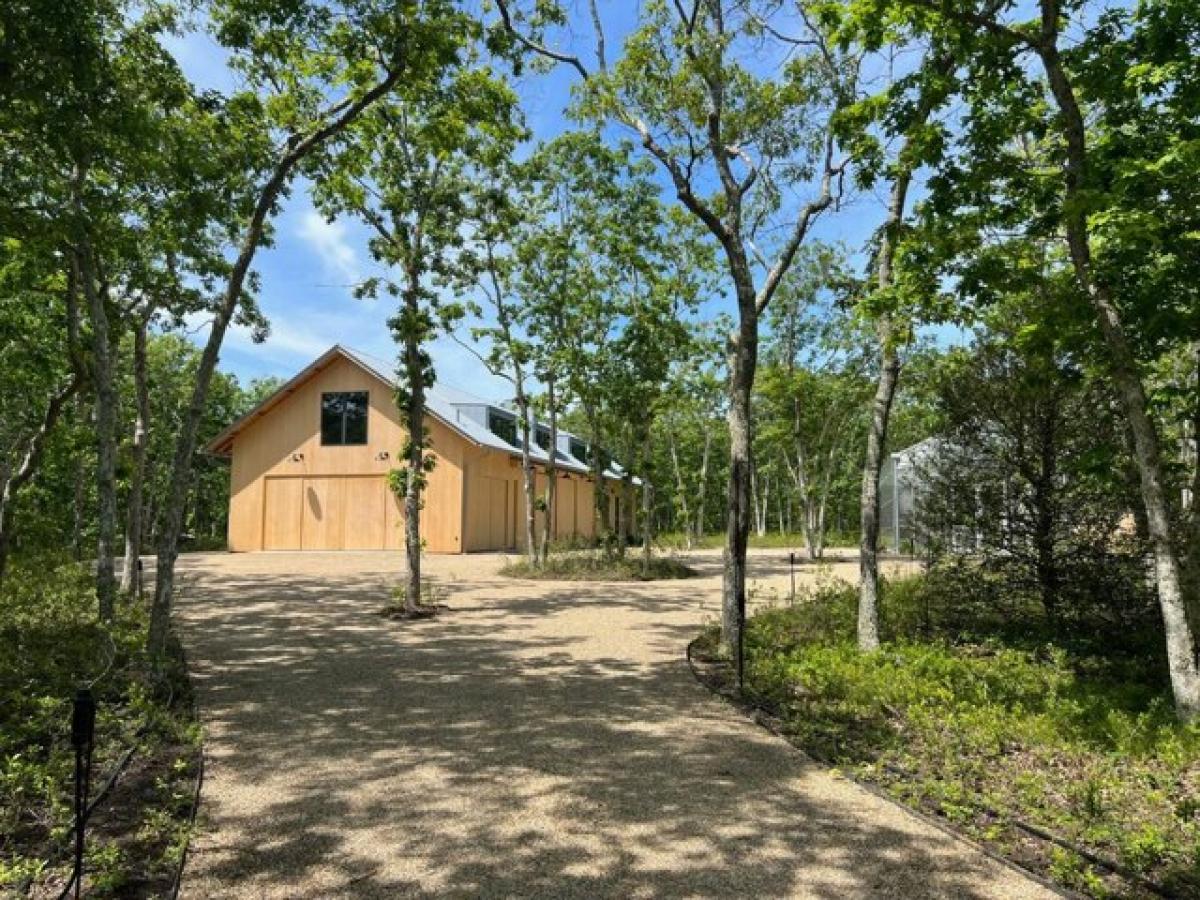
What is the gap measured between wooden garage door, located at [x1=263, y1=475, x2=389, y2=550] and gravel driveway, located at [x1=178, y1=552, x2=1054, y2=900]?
17218 millimetres

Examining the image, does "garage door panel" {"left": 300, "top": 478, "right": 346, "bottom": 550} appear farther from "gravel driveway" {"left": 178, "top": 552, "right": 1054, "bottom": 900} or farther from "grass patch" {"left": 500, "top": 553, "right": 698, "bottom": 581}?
"gravel driveway" {"left": 178, "top": 552, "right": 1054, "bottom": 900}

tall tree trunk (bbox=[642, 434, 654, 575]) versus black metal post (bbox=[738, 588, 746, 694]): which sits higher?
tall tree trunk (bbox=[642, 434, 654, 575])

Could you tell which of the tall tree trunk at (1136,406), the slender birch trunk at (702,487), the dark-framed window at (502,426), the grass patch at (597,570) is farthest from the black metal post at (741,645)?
the slender birch trunk at (702,487)

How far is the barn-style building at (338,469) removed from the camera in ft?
85.0

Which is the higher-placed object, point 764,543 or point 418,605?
point 418,605

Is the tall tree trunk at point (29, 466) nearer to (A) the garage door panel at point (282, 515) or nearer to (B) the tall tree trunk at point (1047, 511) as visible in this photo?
(B) the tall tree trunk at point (1047, 511)

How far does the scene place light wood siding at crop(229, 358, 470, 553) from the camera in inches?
1042

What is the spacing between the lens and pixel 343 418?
88.0 ft

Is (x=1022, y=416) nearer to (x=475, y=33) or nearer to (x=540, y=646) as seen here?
(x=540, y=646)

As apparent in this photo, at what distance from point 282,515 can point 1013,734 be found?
83.2ft

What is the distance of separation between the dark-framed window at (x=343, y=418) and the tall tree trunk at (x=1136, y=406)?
2359 cm

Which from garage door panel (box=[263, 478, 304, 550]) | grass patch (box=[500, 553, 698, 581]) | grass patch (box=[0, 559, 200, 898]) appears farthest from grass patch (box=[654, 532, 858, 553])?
grass patch (box=[0, 559, 200, 898])

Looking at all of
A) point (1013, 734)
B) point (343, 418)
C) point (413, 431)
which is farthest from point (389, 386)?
point (1013, 734)

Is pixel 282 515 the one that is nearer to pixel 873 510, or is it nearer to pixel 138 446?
pixel 138 446
